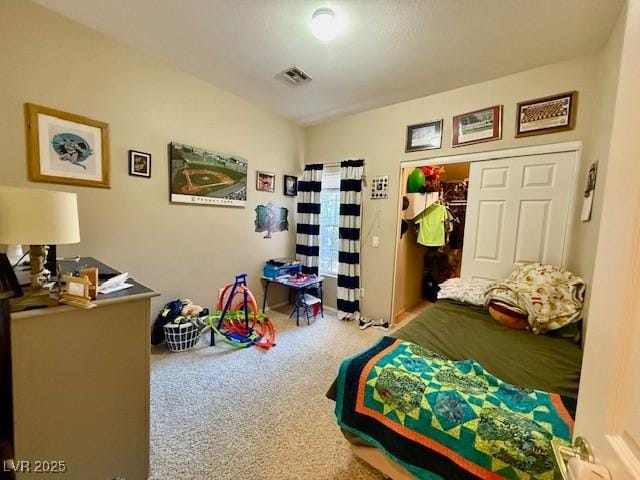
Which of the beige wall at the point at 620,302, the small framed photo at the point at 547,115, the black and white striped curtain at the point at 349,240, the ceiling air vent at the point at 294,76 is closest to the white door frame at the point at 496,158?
the small framed photo at the point at 547,115

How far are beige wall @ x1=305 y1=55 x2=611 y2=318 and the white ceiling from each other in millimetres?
110

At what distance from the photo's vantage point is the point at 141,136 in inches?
91.0

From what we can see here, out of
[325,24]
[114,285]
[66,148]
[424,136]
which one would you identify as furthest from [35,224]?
[424,136]

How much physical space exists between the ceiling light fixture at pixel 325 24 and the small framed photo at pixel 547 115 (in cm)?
177

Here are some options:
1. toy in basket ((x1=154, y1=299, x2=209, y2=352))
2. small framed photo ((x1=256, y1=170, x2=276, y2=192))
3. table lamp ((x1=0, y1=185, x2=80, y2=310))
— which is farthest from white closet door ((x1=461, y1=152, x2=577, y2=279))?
table lamp ((x1=0, y1=185, x2=80, y2=310))

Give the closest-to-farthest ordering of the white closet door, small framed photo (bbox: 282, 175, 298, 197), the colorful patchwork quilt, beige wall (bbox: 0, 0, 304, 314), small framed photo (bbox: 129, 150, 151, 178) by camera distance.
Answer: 1. the colorful patchwork quilt
2. beige wall (bbox: 0, 0, 304, 314)
3. the white closet door
4. small framed photo (bbox: 129, 150, 151, 178)
5. small framed photo (bbox: 282, 175, 298, 197)

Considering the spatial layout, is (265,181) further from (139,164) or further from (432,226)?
(432,226)

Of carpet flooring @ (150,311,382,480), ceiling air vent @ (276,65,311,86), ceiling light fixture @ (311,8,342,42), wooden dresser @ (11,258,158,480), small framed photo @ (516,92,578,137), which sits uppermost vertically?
ceiling air vent @ (276,65,311,86)

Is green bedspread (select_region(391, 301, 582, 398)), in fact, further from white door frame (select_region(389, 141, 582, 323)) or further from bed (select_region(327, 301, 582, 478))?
white door frame (select_region(389, 141, 582, 323))

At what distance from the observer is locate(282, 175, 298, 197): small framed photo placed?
143 inches

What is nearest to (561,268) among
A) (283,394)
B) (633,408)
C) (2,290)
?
(633,408)

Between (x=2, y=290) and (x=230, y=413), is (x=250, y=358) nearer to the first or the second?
(x=230, y=413)

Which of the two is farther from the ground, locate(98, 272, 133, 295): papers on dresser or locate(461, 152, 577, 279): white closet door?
locate(461, 152, 577, 279): white closet door

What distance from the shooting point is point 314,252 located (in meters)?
3.69
